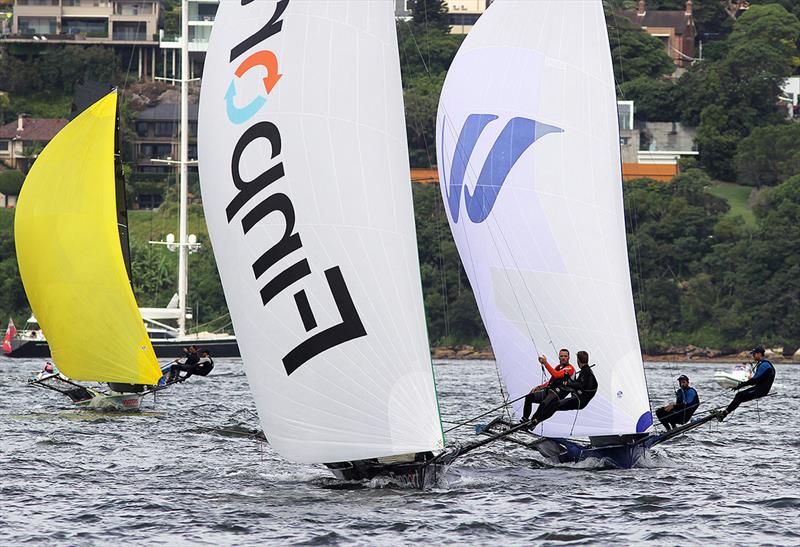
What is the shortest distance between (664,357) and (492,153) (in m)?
64.8

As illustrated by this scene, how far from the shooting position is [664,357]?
87.2 m

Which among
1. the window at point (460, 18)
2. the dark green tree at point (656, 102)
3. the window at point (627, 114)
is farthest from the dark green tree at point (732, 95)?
the window at point (460, 18)

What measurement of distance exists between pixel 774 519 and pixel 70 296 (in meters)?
15.6

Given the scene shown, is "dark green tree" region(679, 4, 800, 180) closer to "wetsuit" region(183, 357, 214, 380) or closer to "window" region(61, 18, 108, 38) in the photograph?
"window" region(61, 18, 108, 38)

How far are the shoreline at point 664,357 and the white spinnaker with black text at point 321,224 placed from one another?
214ft

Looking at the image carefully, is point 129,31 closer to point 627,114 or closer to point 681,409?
point 627,114

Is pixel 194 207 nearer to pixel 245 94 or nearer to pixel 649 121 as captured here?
pixel 649 121

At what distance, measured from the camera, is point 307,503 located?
61.3 feet

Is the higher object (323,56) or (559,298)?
(323,56)

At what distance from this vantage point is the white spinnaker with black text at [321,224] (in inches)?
704

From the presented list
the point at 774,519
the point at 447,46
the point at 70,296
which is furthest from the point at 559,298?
the point at 447,46

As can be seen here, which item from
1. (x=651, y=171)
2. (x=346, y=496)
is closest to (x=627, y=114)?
(x=651, y=171)

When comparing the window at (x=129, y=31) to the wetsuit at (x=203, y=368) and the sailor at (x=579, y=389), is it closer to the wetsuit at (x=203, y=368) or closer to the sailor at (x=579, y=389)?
the wetsuit at (x=203, y=368)

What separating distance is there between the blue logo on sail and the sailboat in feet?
0.07
